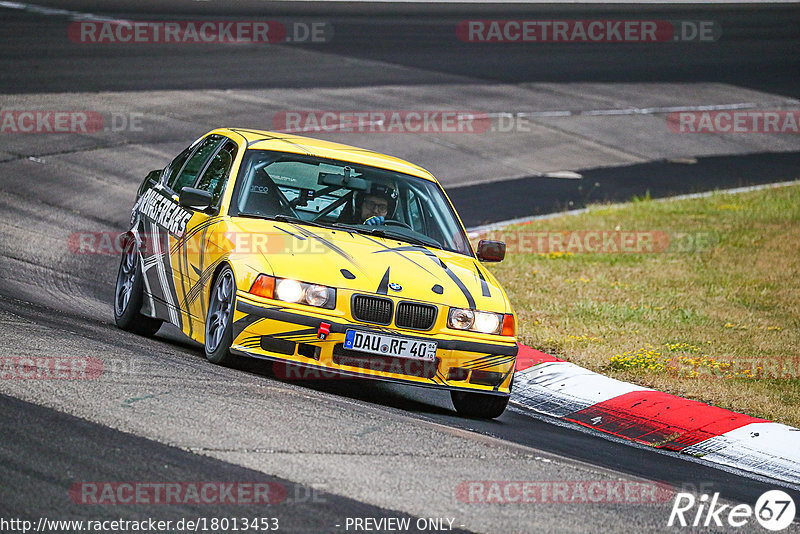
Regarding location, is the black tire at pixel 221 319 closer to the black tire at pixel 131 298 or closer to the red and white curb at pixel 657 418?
the black tire at pixel 131 298

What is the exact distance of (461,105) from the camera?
2366 centimetres

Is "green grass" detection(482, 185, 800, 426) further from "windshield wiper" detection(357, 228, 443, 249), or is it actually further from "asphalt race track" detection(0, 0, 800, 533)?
"windshield wiper" detection(357, 228, 443, 249)

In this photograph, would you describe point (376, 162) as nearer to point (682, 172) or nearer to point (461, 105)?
point (682, 172)

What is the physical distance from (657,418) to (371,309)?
2414mm

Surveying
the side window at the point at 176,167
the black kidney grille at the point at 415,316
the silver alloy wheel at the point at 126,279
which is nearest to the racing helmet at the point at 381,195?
the black kidney grille at the point at 415,316

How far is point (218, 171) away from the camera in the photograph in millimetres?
8914

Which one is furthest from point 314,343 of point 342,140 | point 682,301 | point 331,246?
point 342,140

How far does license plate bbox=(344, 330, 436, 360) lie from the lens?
293 inches

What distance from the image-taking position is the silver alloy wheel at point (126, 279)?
31.1ft

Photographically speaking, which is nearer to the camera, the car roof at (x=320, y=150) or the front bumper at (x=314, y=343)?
the front bumper at (x=314, y=343)

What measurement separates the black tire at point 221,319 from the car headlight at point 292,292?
198mm

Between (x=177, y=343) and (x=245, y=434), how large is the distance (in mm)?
3509

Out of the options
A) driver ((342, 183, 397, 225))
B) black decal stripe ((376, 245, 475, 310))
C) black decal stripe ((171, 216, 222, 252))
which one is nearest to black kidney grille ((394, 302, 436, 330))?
black decal stripe ((376, 245, 475, 310))

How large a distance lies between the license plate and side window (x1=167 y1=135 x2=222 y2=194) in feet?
8.12
